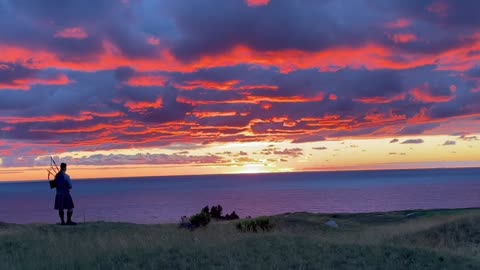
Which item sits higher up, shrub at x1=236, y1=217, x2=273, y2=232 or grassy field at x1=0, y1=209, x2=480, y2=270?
grassy field at x1=0, y1=209, x2=480, y2=270

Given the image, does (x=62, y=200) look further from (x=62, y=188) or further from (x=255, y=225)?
(x=255, y=225)

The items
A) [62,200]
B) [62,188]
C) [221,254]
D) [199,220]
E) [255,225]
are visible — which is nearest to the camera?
[221,254]

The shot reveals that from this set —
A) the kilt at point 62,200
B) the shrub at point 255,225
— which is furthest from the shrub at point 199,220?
the kilt at point 62,200

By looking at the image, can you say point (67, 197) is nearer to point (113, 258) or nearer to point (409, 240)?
point (113, 258)

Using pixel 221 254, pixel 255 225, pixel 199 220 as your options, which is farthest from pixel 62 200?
pixel 221 254

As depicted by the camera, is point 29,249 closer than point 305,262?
No

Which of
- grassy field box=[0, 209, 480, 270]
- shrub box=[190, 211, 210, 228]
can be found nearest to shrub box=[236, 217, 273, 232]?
shrub box=[190, 211, 210, 228]

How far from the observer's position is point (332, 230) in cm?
2986

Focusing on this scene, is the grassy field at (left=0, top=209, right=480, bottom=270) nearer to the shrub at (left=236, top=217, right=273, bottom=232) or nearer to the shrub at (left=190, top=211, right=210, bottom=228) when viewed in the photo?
the shrub at (left=236, top=217, right=273, bottom=232)

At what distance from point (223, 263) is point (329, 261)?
269cm

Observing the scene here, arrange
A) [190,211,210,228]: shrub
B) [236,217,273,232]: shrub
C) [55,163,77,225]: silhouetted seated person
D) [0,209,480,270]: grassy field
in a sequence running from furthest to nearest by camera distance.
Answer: [190,211,210,228]: shrub → [236,217,273,232]: shrub → [55,163,77,225]: silhouetted seated person → [0,209,480,270]: grassy field

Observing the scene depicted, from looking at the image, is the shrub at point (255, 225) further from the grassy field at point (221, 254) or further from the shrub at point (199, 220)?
the grassy field at point (221, 254)

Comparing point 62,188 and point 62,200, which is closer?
point 62,188

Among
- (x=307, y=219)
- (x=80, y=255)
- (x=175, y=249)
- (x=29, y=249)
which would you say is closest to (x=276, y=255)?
(x=175, y=249)
